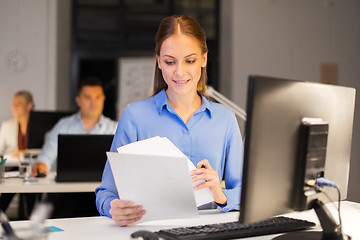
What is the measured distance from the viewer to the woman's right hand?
128 centimetres

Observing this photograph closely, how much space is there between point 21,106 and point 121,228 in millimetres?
4671

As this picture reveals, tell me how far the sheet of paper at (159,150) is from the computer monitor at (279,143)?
0.39 metres

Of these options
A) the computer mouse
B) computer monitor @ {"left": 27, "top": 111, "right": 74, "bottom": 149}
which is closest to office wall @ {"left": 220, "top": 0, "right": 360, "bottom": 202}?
computer monitor @ {"left": 27, "top": 111, "right": 74, "bottom": 149}

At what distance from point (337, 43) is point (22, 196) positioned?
4.88m

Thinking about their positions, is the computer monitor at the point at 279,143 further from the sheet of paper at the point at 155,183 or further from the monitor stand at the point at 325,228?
the sheet of paper at the point at 155,183

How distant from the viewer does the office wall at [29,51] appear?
19.7 ft

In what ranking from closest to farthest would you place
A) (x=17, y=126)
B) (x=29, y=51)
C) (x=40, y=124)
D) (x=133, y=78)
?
(x=40, y=124) < (x=17, y=126) < (x=29, y=51) < (x=133, y=78)

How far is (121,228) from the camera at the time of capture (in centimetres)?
132

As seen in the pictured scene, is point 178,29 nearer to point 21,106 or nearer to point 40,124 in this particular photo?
point 40,124

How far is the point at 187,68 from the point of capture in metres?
1.57

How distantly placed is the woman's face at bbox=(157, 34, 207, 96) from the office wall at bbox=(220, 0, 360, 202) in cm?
471

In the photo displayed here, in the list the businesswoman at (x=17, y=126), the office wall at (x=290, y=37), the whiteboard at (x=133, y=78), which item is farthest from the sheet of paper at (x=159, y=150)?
the whiteboard at (x=133, y=78)

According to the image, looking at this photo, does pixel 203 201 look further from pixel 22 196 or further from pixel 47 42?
pixel 47 42

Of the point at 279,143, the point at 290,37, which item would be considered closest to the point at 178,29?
the point at 279,143
